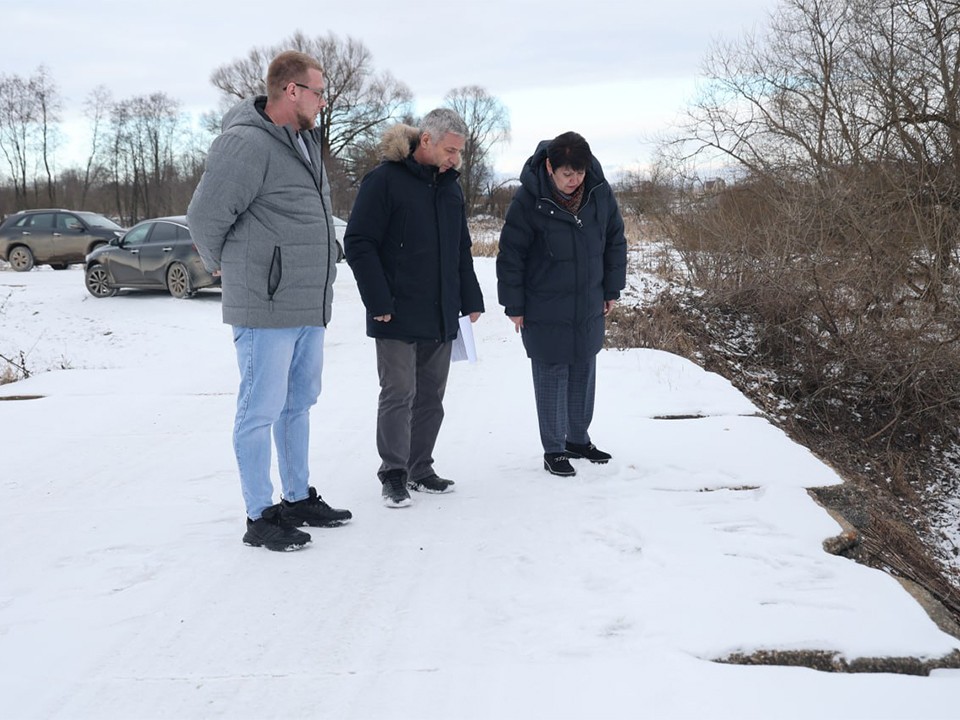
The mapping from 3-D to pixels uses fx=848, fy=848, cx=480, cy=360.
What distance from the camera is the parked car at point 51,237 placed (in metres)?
19.4

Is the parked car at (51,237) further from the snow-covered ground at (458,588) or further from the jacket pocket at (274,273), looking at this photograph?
the jacket pocket at (274,273)

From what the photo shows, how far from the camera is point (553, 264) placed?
15.3ft

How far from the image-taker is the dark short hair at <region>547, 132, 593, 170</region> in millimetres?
4434

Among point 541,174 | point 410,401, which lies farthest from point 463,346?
point 541,174

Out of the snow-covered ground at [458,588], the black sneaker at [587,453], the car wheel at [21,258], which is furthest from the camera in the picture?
the car wheel at [21,258]

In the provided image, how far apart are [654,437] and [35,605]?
145 inches

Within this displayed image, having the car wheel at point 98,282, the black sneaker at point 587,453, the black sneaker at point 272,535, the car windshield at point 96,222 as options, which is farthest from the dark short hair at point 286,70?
the car windshield at point 96,222

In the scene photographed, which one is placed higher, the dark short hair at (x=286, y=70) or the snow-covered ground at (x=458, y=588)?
the dark short hair at (x=286, y=70)

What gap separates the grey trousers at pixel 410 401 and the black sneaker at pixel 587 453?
0.90 metres

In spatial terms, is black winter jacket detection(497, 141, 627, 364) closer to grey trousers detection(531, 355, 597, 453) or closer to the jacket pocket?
grey trousers detection(531, 355, 597, 453)

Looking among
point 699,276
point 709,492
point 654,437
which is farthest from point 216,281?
point 709,492

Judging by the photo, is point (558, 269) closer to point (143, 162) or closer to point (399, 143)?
point (399, 143)

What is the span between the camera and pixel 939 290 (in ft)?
29.9

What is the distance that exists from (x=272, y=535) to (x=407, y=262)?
147 cm
